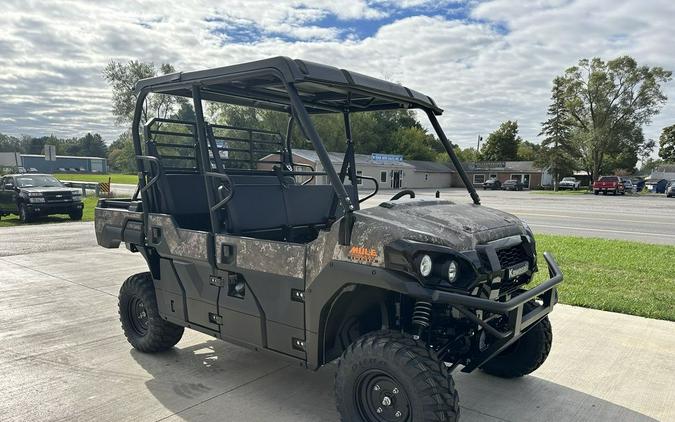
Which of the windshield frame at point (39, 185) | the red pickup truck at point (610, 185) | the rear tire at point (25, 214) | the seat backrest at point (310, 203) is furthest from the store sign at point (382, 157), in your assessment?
the seat backrest at point (310, 203)

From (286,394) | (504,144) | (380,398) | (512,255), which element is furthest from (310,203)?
(504,144)

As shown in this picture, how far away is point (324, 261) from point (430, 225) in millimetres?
636

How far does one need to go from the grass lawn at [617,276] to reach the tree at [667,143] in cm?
8878

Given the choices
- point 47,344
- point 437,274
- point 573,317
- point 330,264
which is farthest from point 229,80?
point 573,317

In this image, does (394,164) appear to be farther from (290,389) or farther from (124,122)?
(290,389)

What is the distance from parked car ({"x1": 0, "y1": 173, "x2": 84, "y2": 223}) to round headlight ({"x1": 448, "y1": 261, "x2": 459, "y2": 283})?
1531 cm

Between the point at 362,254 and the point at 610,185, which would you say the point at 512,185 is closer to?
the point at 610,185

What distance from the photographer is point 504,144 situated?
72.2 metres

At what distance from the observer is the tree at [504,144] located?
7219 cm

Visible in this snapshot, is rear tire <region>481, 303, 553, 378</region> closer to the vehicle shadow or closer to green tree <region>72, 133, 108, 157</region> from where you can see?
the vehicle shadow

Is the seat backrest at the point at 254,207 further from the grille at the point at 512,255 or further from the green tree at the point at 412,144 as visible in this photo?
the green tree at the point at 412,144

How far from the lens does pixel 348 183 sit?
14.4 ft

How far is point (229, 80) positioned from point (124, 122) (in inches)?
1754

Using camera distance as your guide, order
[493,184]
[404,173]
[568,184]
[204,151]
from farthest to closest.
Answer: [568,184], [493,184], [404,173], [204,151]
